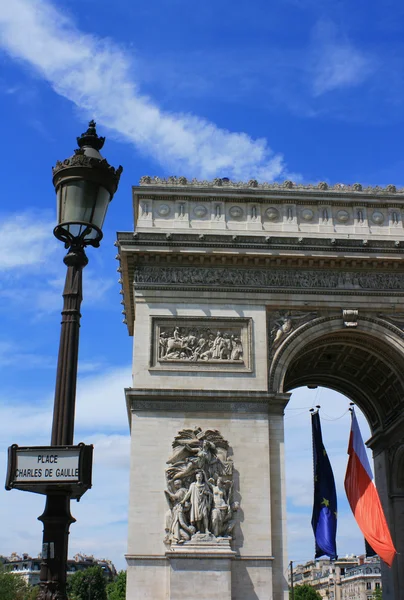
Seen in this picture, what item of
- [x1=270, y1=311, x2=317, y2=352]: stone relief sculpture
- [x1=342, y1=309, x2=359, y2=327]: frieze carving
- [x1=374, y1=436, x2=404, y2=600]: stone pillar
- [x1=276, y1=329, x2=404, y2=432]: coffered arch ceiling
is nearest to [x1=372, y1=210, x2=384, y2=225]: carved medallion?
[x1=342, y1=309, x2=359, y2=327]: frieze carving

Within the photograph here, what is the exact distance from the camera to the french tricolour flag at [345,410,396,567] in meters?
22.7

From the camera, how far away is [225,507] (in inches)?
803

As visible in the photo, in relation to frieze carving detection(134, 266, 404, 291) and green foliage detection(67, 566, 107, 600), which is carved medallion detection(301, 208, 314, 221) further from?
green foliage detection(67, 566, 107, 600)

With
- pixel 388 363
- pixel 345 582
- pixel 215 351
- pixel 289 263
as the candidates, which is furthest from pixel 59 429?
pixel 345 582

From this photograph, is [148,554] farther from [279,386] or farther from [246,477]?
[279,386]

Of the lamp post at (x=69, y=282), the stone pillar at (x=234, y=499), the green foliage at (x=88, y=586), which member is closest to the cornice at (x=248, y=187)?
the stone pillar at (x=234, y=499)

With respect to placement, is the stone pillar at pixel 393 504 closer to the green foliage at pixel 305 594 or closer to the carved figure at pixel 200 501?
the carved figure at pixel 200 501

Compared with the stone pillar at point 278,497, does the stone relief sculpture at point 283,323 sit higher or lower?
higher

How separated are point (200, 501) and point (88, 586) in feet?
249

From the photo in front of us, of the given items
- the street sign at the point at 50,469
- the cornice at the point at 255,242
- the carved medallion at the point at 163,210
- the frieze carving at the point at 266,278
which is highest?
the carved medallion at the point at 163,210

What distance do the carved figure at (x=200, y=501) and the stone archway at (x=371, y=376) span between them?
3703 mm

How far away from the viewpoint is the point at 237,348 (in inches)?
893

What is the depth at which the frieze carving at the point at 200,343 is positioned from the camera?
2231 centimetres

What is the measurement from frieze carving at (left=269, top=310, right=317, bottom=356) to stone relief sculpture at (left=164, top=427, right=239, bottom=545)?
11.5 feet
